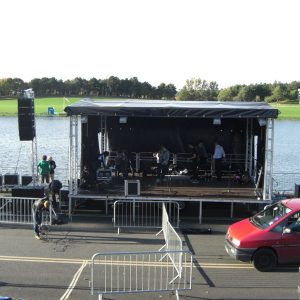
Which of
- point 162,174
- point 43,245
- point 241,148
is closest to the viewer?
point 43,245

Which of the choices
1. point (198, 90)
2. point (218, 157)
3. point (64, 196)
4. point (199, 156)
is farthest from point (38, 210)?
point (198, 90)

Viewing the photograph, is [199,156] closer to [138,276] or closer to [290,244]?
[290,244]

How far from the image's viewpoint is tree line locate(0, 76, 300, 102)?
126312 mm

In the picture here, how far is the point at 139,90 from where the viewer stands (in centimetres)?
12825

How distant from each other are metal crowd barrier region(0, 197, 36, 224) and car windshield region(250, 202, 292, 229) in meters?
7.05

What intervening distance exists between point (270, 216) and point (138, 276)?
11.4 feet

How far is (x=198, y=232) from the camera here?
14.4 metres

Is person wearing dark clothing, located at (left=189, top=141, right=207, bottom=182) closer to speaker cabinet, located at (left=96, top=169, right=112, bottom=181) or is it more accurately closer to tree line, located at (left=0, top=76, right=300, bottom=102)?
speaker cabinet, located at (left=96, top=169, right=112, bottom=181)

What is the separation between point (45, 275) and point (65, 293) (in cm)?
118

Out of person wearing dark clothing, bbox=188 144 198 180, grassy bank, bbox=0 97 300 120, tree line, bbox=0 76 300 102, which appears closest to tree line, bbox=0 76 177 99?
tree line, bbox=0 76 300 102

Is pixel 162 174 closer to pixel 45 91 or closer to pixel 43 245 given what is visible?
pixel 43 245

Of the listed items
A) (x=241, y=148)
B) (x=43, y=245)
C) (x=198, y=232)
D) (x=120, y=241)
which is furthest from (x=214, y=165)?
(x=43, y=245)

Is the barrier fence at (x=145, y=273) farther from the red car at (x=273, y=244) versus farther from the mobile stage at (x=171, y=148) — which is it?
the mobile stage at (x=171, y=148)

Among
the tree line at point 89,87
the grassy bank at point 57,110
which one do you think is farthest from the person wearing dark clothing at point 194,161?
the tree line at point 89,87
